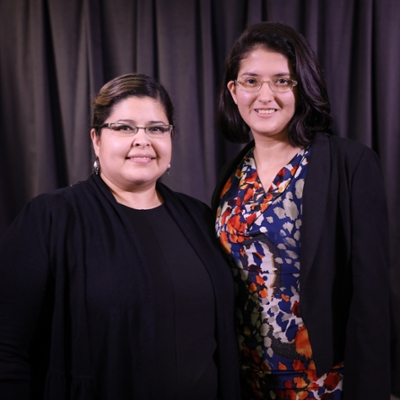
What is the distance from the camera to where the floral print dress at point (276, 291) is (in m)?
1.43

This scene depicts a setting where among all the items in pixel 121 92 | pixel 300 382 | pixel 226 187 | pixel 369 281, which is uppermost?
pixel 121 92

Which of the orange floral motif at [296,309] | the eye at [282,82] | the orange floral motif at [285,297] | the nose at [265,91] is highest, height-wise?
the eye at [282,82]

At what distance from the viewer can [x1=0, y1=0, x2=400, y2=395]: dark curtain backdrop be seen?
2314 millimetres

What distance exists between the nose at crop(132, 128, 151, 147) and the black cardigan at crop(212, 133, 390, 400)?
0.48m

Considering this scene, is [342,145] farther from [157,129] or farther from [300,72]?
[157,129]

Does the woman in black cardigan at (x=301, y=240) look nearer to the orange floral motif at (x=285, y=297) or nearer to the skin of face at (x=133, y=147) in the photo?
the orange floral motif at (x=285, y=297)

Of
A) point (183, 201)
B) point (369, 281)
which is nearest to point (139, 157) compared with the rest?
point (183, 201)

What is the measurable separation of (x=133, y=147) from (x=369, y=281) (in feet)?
2.54

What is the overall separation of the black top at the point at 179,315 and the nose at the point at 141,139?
0.20 m

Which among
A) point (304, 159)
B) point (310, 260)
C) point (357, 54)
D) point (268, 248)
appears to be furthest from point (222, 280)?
point (357, 54)

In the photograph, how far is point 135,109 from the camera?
1400mm

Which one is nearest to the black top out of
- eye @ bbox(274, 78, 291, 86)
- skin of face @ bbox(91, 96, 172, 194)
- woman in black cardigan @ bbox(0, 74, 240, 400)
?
woman in black cardigan @ bbox(0, 74, 240, 400)

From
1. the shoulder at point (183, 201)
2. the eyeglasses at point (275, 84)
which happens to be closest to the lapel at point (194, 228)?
the shoulder at point (183, 201)

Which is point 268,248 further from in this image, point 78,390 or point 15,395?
point 15,395
